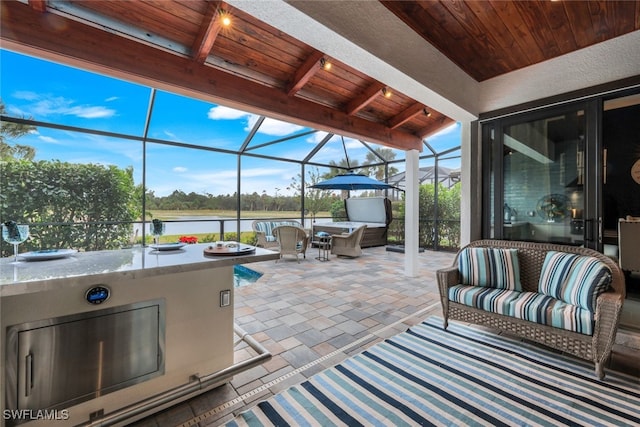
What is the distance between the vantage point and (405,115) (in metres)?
4.70

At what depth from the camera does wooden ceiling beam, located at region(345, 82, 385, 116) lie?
3784mm

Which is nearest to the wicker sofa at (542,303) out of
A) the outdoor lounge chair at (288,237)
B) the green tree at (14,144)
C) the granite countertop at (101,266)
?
the granite countertop at (101,266)

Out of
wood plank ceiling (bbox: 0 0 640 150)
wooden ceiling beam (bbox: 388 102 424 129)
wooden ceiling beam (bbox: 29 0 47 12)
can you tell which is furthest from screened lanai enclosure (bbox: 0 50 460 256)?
wooden ceiling beam (bbox: 388 102 424 129)

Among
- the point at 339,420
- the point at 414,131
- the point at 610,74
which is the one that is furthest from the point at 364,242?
the point at 339,420

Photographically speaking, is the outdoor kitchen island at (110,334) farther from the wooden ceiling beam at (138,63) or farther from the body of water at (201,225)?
the body of water at (201,225)

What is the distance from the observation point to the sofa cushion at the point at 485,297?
2414 millimetres

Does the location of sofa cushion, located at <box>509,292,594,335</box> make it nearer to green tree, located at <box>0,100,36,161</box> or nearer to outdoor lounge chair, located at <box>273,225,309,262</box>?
outdoor lounge chair, located at <box>273,225,309,262</box>

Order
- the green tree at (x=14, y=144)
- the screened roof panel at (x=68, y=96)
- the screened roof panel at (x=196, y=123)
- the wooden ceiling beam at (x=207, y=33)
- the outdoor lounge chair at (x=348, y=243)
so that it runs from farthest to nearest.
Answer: the outdoor lounge chair at (x=348, y=243) < the screened roof panel at (x=196, y=123) < the green tree at (x=14, y=144) < the screened roof panel at (x=68, y=96) < the wooden ceiling beam at (x=207, y=33)

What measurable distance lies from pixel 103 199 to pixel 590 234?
7.37 meters

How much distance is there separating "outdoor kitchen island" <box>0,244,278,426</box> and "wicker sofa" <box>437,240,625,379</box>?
82.8 inches

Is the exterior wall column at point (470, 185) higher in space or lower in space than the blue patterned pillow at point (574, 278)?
higher

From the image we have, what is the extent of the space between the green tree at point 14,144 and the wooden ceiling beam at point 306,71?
4.47m

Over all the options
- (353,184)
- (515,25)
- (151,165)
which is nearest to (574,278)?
(515,25)

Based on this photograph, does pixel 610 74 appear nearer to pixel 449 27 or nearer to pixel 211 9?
pixel 449 27
